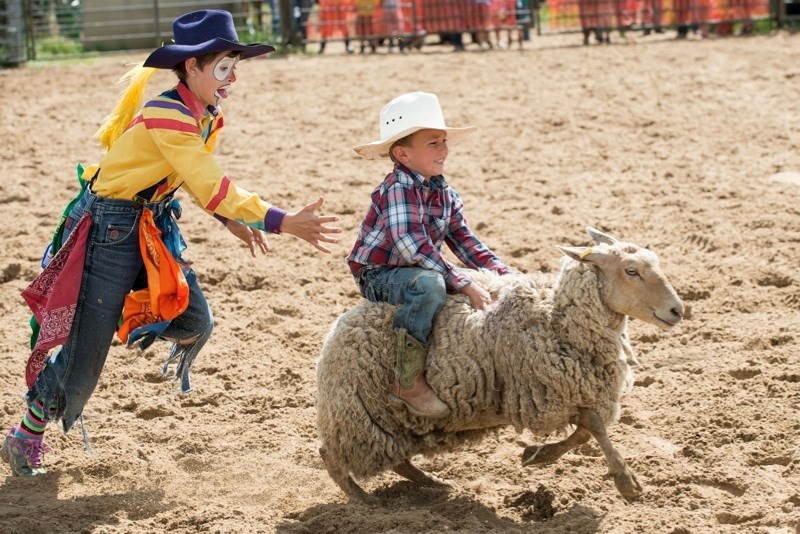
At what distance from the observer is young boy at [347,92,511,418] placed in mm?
4590

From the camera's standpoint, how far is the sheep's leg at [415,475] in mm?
4816

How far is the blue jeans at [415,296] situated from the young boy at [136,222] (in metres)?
0.46

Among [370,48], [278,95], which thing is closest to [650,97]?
[278,95]

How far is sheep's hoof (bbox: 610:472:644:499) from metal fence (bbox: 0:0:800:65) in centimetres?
1212

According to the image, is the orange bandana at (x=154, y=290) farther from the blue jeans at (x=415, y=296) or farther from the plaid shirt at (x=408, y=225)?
the blue jeans at (x=415, y=296)

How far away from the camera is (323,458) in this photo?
4734 millimetres

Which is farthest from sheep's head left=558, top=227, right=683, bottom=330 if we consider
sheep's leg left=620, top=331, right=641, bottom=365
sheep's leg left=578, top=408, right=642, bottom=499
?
sheep's leg left=578, top=408, right=642, bottom=499

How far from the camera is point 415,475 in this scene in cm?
485

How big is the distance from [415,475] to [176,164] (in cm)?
168

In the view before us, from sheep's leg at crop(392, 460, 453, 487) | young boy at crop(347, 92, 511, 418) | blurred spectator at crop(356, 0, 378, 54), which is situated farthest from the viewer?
blurred spectator at crop(356, 0, 378, 54)

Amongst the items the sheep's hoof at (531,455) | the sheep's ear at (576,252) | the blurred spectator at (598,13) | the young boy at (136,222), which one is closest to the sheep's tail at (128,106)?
the young boy at (136,222)

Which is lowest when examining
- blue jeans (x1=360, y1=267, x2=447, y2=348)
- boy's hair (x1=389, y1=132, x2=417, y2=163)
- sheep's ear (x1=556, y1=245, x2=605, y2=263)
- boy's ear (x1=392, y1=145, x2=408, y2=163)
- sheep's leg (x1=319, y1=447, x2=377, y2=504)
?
sheep's leg (x1=319, y1=447, x2=377, y2=504)

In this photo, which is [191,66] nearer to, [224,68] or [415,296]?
[224,68]

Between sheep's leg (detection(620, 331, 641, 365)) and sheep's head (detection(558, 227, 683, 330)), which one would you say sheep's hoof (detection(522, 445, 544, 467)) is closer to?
sheep's leg (detection(620, 331, 641, 365))
